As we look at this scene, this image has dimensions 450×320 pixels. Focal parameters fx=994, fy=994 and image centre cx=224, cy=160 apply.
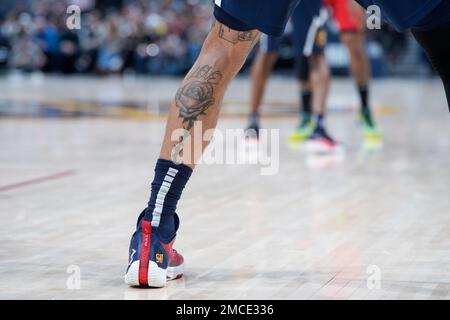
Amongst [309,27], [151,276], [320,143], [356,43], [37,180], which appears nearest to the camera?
[151,276]

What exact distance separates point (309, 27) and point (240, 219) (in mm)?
3014

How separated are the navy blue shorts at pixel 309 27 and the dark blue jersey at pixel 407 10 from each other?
3870 millimetres

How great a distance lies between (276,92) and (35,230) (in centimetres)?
1090

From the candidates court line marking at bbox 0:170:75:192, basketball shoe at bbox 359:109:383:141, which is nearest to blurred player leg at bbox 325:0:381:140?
basketball shoe at bbox 359:109:383:141

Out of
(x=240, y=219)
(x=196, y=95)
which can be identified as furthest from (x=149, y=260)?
(x=240, y=219)

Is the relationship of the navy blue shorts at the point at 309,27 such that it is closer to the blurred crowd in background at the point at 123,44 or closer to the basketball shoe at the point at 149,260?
the basketball shoe at the point at 149,260

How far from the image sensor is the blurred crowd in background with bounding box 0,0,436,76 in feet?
68.2

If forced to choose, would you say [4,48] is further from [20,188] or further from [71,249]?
[71,249]

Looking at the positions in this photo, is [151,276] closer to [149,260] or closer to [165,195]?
[149,260]

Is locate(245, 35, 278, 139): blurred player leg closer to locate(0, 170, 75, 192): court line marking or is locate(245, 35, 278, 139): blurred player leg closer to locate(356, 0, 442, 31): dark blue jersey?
locate(0, 170, 75, 192): court line marking

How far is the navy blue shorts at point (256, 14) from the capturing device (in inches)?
109

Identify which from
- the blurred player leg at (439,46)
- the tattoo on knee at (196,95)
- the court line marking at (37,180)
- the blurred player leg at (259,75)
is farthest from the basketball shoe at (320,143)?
the tattoo on knee at (196,95)

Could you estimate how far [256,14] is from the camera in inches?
109

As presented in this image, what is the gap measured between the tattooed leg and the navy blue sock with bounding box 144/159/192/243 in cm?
3
